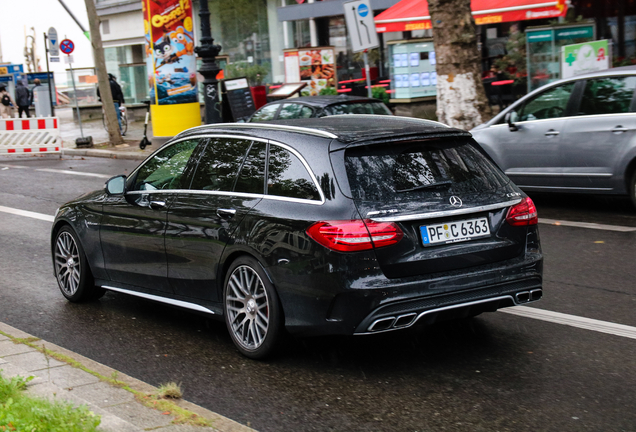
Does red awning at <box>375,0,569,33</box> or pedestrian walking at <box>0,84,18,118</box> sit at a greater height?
red awning at <box>375,0,569,33</box>

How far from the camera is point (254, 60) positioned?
117ft

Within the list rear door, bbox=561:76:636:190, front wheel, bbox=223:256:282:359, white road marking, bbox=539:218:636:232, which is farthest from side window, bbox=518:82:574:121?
front wheel, bbox=223:256:282:359

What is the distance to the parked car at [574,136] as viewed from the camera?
997cm

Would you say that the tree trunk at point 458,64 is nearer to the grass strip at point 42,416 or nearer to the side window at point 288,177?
the side window at point 288,177

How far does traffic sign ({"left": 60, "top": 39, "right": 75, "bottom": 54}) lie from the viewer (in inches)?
975

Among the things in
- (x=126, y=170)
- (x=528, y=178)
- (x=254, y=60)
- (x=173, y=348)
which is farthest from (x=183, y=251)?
(x=254, y=60)

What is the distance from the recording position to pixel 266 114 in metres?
15.3

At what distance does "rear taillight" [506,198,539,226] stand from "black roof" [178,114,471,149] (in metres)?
0.59

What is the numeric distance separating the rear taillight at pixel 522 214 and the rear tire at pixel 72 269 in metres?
3.63

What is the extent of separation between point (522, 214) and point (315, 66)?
18900mm

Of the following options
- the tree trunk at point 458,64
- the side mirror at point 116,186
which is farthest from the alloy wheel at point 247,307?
the tree trunk at point 458,64

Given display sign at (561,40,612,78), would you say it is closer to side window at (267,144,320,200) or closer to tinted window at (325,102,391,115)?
tinted window at (325,102,391,115)

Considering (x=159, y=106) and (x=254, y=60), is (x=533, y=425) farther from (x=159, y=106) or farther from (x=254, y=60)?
(x=254, y=60)

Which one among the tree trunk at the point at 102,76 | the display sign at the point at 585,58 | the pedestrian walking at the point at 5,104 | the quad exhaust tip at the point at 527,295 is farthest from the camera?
the pedestrian walking at the point at 5,104
